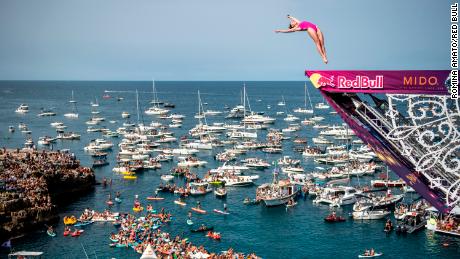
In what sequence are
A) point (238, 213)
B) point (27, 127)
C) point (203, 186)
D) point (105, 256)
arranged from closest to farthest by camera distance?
point (105, 256) → point (238, 213) → point (203, 186) → point (27, 127)

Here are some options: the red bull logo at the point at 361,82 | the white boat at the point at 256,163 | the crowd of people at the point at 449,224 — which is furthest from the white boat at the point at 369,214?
the red bull logo at the point at 361,82

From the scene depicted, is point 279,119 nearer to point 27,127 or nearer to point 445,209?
point 27,127

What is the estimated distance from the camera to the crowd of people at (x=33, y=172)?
6116 centimetres

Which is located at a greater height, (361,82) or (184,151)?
(361,82)

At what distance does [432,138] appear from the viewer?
97.2ft

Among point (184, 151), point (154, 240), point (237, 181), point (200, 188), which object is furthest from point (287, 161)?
point (154, 240)

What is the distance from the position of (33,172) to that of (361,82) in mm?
55374

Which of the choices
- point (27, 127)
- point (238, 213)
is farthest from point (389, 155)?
point (27, 127)

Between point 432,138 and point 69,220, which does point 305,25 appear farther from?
point 69,220

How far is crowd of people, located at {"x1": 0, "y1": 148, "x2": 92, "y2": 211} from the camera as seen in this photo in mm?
61156

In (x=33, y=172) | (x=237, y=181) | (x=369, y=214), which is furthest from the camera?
(x=237, y=181)

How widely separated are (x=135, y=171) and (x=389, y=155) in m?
66.8

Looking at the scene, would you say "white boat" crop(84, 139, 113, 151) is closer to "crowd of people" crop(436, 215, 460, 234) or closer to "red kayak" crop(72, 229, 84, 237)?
"red kayak" crop(72, 229, 84, 237)

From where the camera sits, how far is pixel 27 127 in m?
159
